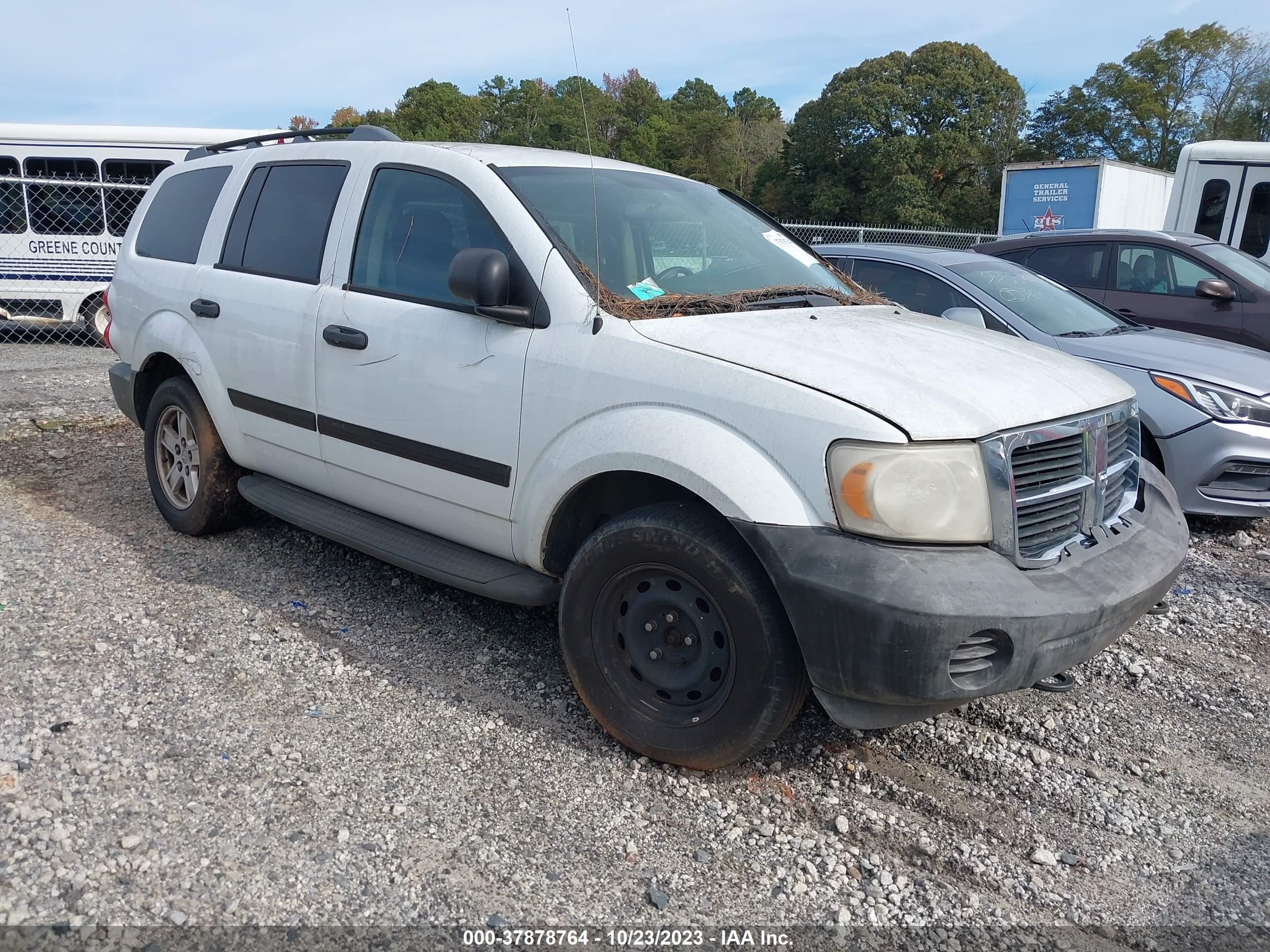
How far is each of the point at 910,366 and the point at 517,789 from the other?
67.8 inches

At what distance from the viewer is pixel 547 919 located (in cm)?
233

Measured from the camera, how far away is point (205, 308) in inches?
174

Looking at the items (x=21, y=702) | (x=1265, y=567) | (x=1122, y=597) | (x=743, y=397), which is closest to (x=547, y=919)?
(x=743, y=397)

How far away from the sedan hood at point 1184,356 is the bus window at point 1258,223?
7.81 m

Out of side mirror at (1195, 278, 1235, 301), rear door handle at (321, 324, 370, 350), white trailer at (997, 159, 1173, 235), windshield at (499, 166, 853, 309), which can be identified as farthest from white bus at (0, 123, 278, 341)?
white trailer at (997, 159, 1173, 235)

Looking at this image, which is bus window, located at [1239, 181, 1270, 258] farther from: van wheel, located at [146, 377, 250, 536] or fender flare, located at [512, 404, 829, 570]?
van wheel, located at [146, 377, 250, 536]

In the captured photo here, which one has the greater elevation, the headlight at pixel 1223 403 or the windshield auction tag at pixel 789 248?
the windshield auction tag at pixel 789 248

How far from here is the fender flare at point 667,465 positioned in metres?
2.58

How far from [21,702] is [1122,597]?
3514 mm

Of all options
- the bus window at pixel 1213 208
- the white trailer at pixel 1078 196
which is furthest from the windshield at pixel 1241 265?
the white trailer at pixel 1078 196

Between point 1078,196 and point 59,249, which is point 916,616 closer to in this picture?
point 59,249

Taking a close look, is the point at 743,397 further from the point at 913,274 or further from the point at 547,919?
the point at 913,274

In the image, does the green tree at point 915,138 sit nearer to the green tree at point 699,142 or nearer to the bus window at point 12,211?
the green tree at point 699,142

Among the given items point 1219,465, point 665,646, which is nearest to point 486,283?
point 665,646
